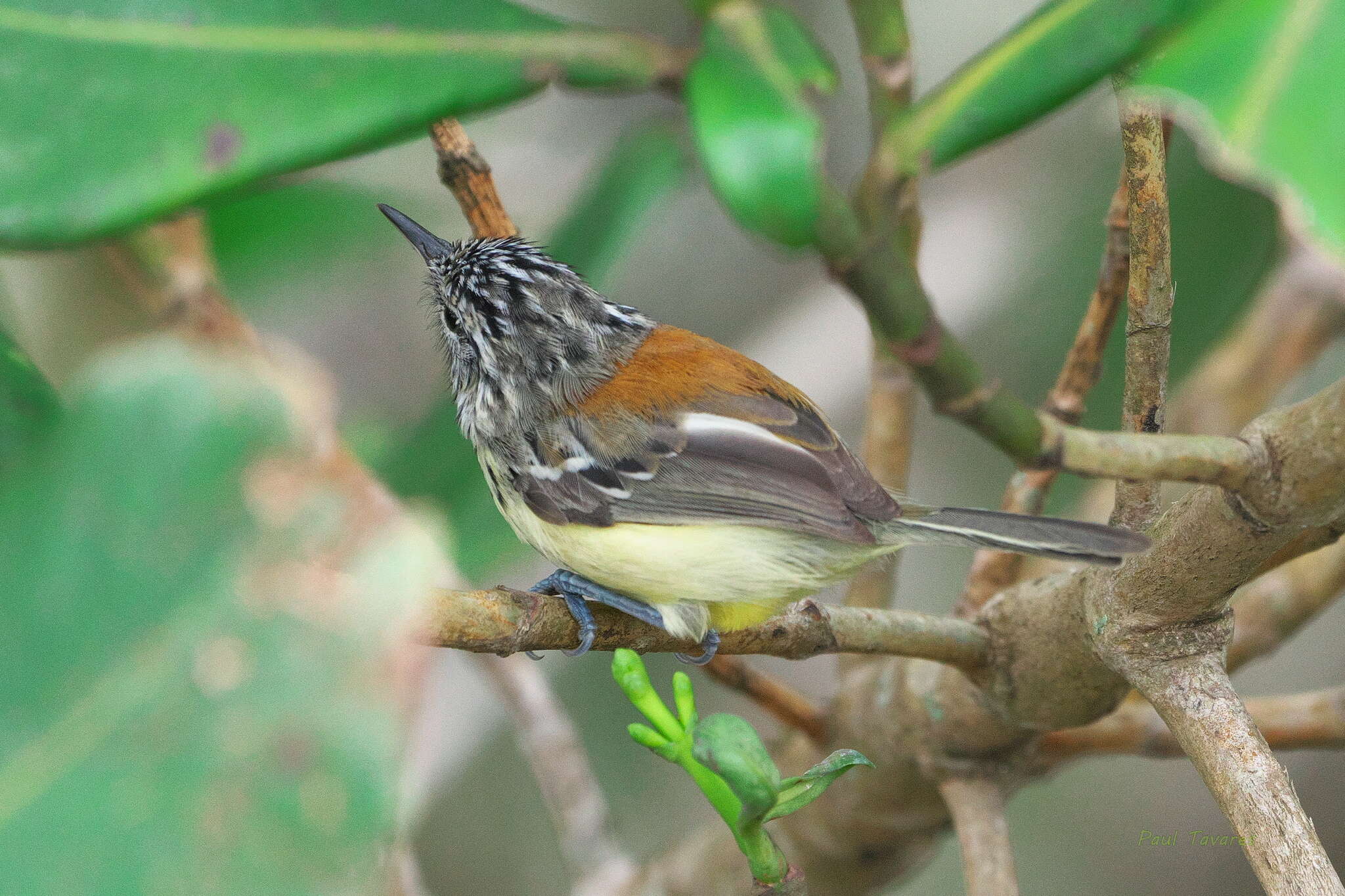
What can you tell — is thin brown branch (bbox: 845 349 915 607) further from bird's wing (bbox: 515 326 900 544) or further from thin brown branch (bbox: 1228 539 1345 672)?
thin brown branch (bbox: 1228 539 1345 672)

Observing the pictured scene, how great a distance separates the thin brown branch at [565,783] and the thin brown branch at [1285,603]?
1.16m

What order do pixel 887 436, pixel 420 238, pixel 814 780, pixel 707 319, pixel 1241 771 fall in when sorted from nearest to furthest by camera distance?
pixel 814 780
pixel 1241 771
pixel 420 238
pixel 887 436
pixel 707 319

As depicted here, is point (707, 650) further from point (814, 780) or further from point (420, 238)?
point (420, 238)

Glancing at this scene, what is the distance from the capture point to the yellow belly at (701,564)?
1.80m

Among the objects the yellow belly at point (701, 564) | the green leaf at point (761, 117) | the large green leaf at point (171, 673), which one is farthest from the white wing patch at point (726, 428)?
the large green leaf at point (171, 673)

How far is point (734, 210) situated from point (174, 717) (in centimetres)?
80

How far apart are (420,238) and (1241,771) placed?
157cm

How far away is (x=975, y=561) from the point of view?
210 cm

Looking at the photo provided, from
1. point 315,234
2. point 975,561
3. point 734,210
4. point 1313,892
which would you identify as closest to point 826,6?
point 315,234

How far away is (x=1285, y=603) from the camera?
6.73 feet

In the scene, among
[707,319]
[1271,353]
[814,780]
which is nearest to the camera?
[814,780]

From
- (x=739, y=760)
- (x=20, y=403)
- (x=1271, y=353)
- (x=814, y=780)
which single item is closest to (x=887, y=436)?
(x=1271, y=353)

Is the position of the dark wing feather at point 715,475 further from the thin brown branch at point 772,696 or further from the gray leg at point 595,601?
the thin brown branch at point 772,696

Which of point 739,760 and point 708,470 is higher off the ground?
point 708,470
